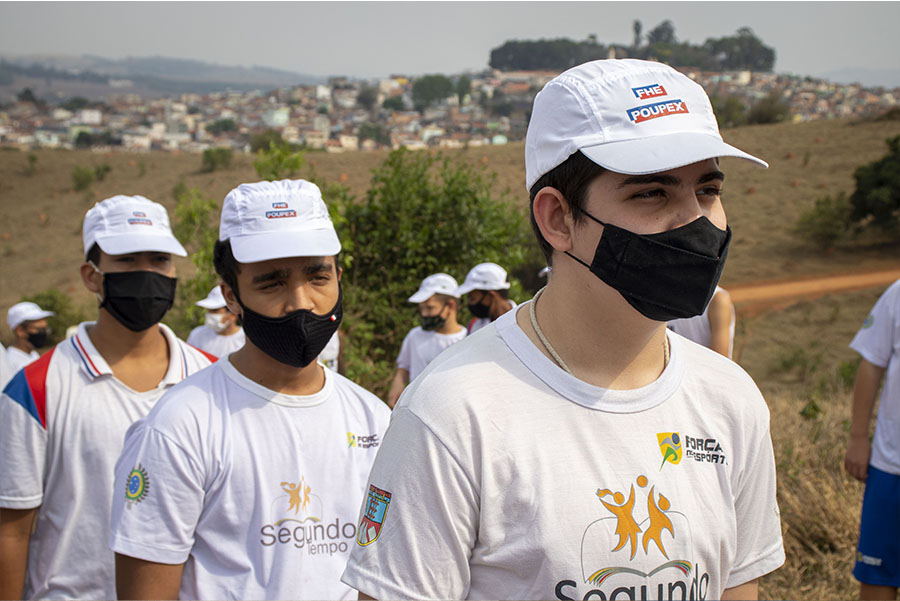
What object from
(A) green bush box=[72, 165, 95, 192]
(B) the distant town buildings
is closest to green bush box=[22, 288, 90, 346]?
(A) green bush box=[72, 165, 95, 192]

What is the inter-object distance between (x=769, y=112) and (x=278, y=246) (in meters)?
48.5

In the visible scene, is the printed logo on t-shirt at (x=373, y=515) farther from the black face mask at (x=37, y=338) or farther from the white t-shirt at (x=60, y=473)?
the black face mask at (x=37, y=338)

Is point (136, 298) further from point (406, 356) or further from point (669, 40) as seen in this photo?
point (669, 40)

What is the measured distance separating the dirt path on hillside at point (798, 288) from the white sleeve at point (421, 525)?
19980mm

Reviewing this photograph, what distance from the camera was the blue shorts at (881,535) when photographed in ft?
13.3

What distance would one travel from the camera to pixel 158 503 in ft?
7.35

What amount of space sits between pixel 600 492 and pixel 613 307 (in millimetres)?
421

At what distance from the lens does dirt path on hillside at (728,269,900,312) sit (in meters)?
20.8

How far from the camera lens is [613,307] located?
1794 millimetres

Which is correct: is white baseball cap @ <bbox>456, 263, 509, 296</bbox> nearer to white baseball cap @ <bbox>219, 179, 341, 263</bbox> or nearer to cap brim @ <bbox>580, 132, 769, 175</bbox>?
white baseball cap @ <bbox>219, 179, 341, 263</bbox>

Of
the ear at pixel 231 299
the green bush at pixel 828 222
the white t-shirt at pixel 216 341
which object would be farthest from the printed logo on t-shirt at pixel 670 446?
the green bush at pixel 828 222

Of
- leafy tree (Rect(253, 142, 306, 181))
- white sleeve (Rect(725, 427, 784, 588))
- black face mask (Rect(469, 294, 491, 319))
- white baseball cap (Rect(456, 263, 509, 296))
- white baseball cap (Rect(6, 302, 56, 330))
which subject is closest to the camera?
white sleeve (Rect(725, 427, 784, 588))

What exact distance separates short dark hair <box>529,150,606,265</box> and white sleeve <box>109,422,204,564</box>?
4.32ft

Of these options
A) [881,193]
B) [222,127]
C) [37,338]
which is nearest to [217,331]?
[37,338]
